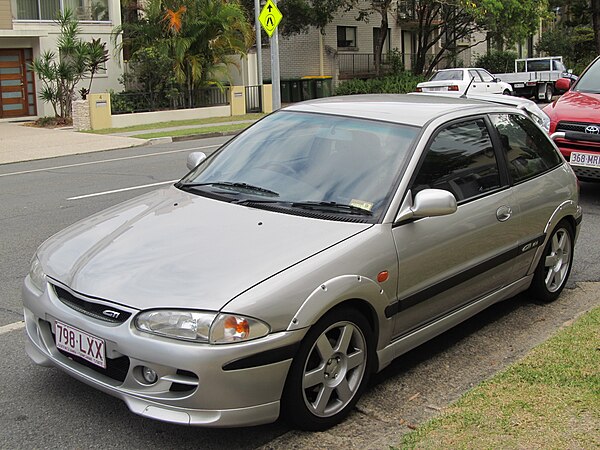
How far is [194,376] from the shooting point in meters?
3.36

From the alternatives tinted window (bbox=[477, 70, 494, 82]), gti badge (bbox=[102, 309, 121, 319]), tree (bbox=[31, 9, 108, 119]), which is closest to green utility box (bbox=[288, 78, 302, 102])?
tinted window (bbox=[477, 70, 494, 82])

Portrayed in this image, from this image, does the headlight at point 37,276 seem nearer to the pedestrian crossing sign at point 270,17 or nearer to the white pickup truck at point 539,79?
the pedestrian crossing sign at point 270,17

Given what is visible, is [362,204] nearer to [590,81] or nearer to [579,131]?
[579,131]

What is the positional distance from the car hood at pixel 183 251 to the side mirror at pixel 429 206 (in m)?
0.28

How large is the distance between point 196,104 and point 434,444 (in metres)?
24.0

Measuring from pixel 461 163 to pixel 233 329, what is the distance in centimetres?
216

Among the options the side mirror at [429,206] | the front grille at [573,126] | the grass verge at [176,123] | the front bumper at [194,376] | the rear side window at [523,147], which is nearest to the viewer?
the front bumper at [194,376]

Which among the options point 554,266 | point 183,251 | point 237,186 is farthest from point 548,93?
point 183,251

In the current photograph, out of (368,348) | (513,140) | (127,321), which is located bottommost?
(368,348)

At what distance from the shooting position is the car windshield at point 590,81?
10349mm

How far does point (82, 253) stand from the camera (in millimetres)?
4016

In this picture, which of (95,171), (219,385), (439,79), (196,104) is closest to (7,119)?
(196,104)

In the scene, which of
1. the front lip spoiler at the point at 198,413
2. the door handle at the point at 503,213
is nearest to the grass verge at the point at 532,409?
the front lip spoiler at the point at 198,413

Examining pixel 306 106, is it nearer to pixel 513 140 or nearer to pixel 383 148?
pixel 383 148
